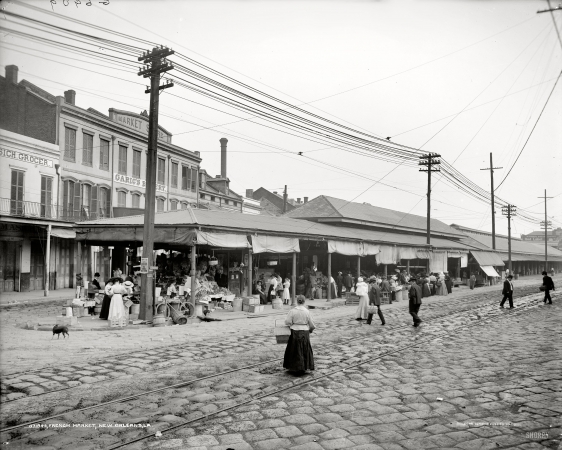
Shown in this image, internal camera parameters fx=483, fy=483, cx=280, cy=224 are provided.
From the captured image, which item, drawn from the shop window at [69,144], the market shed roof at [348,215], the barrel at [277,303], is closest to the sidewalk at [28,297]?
the shop window at [69,144]

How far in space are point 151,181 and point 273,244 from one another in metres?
6.89

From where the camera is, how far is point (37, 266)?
28672 millimetres

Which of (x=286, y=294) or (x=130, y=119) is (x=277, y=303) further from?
(x=130, y=119)

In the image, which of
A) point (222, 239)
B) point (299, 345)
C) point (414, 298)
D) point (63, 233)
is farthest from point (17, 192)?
point (299, 345)

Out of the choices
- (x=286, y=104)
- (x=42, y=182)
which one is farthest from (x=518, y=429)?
(x=42, y=182)

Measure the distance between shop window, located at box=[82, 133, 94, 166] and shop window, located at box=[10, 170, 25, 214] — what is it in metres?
5.56

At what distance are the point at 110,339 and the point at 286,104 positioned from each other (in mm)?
10421

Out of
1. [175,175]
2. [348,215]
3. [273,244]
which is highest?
[175,175]

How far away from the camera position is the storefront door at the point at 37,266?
28.2 meters

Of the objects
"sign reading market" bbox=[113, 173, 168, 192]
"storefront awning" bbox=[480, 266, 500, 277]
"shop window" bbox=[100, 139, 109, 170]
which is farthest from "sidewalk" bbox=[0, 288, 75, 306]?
"storefront awning" bbox=[480, 266, 500, 277]

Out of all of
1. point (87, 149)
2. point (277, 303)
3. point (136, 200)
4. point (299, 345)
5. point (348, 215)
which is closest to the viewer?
point (299, 345)

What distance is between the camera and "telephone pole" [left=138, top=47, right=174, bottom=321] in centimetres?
1625

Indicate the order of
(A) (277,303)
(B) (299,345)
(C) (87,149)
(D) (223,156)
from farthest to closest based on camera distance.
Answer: (D) (223,156) < (C) (87,149) < (A) (277,303) < (B) (299,345)

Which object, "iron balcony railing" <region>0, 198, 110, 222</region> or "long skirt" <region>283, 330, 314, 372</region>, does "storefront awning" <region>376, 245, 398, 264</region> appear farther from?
"long skirt" <region>283, 330, 314, 372</region>
